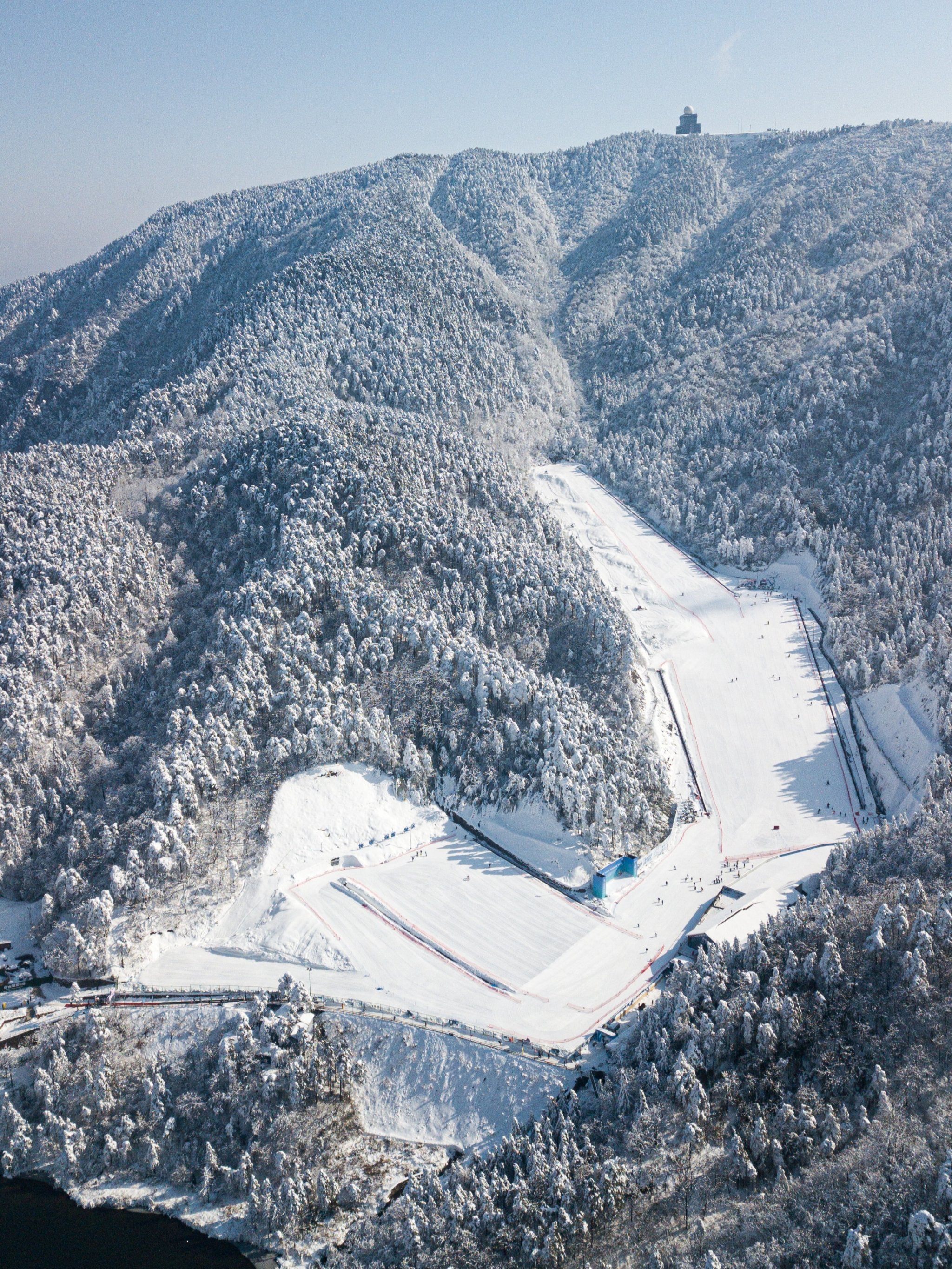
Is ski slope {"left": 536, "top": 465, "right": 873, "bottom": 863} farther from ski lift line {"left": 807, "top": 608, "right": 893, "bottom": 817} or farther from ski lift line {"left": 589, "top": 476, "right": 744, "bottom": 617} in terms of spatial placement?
ski lift line {"left": 807, "top": 608, "right": 893, "bottom": 817}

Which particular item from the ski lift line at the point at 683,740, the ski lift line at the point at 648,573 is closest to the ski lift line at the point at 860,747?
the ski lift line at the point at 648,573

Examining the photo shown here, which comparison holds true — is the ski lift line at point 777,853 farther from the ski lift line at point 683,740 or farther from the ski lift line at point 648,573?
the ski lift line at point 648,573

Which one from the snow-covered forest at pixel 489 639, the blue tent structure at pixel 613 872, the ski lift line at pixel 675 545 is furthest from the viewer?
the ski lift line at pixel 675 545

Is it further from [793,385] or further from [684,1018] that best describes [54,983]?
[793,385]

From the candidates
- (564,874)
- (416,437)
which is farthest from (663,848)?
(416,437)

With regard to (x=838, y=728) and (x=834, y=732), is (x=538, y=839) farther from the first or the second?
(x=838, y=728)

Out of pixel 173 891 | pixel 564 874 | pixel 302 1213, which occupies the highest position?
pixel 173 891

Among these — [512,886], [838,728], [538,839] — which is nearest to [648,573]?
[838,728]
